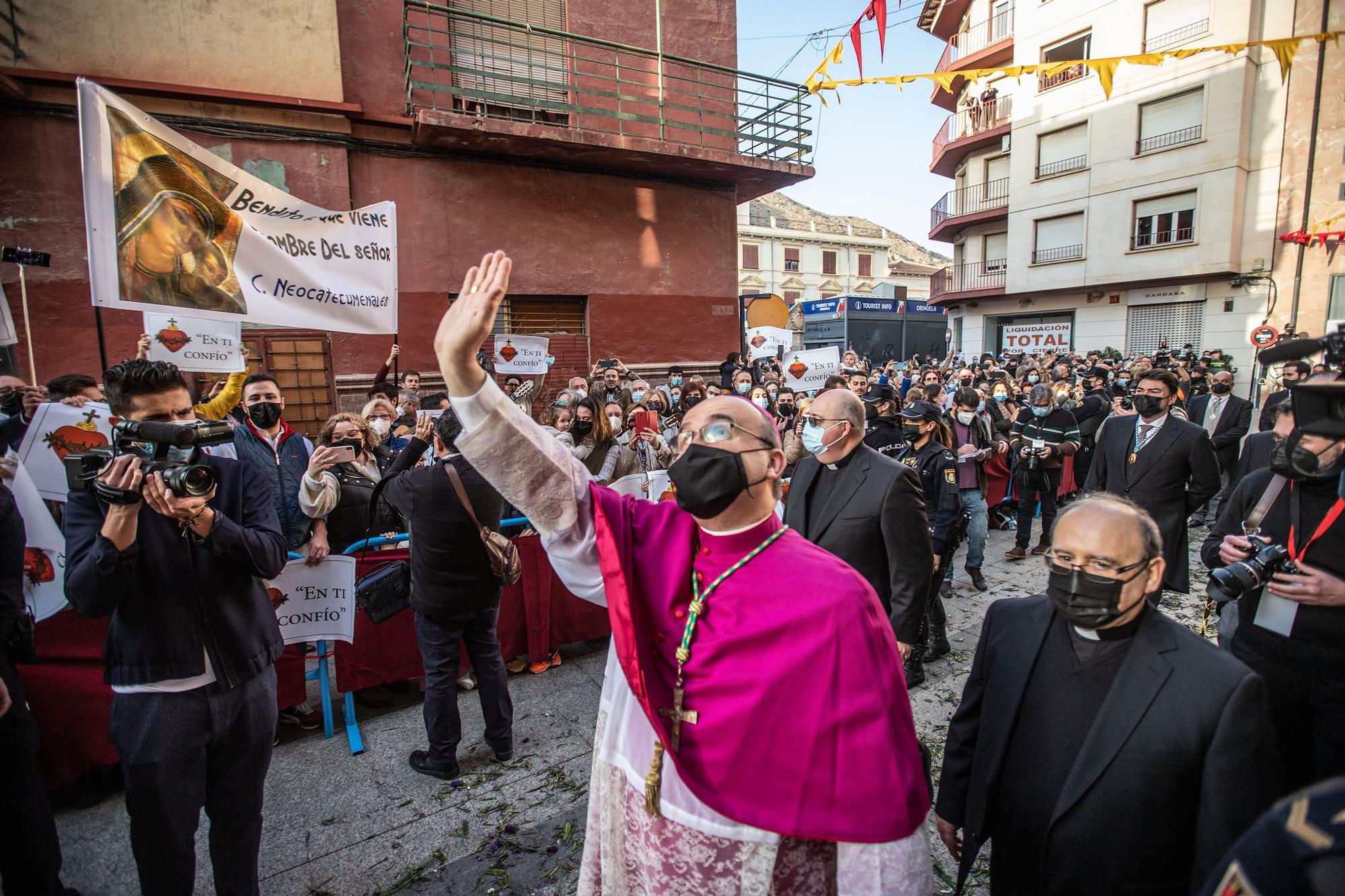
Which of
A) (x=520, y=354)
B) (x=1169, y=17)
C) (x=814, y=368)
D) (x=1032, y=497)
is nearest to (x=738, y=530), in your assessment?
(x=1032, y=497)

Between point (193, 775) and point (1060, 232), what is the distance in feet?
99.3

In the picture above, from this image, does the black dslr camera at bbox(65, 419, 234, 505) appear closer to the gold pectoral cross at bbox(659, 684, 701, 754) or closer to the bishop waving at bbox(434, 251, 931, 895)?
the bishop waving at bbox(434, 251, 931, 895)

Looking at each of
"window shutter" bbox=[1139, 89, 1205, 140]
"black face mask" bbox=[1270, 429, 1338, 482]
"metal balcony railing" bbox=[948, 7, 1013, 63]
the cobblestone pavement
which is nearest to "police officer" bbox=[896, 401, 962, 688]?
the cobblestone pavement

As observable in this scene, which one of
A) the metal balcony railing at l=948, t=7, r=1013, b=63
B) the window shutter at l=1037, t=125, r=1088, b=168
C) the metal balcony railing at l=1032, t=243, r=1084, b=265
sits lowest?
the metal balcony railing at l=1032, t=243, r=1084, b=265

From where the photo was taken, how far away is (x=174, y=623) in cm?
235

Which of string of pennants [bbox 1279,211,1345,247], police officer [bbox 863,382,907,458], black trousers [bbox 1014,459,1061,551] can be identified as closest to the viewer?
police officer [bbox 863,382,907,458]

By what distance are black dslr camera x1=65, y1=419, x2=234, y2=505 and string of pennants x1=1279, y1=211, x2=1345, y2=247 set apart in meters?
23.9

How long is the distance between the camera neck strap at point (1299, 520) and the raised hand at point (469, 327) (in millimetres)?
3080

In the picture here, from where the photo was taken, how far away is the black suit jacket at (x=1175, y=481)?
15.8ft

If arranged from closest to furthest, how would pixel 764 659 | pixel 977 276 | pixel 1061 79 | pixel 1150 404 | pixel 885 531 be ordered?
pixel 764 659 < pixel 885 531 < pixel 1150 404 < pixel 1061 79 < pixel 977 276

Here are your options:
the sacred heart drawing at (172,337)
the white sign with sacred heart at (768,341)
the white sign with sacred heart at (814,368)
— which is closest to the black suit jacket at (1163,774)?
the sacred heart drawing at (172,337)

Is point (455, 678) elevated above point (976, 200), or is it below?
below

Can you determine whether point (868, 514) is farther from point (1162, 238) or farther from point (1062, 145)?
point (1062, 145)

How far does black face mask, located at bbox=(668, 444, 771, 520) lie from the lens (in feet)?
5.79
